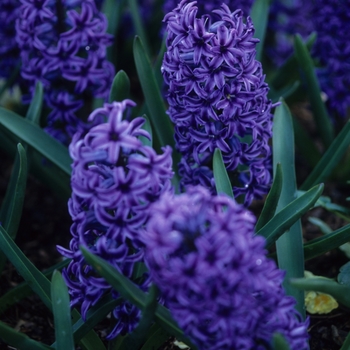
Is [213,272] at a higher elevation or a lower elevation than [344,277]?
higher

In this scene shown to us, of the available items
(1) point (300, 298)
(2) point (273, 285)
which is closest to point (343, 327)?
(1) point (300, 298)

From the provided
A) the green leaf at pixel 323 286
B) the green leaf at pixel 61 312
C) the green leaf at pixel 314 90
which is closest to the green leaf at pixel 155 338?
the green leaf at pixel 61 312

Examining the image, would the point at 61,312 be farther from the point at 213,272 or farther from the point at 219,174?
the point at 219,174

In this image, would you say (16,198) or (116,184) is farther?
(16,198)

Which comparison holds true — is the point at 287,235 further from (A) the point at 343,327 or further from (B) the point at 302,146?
(B) the point at 302,146

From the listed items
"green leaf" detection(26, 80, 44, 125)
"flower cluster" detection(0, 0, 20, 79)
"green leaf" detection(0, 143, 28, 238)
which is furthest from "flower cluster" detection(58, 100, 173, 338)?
"flower cluster" detection(0, 0, 20, 79)

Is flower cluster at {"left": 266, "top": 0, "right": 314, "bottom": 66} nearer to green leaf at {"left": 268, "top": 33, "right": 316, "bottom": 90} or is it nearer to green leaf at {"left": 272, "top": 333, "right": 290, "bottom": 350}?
green leaf at {"left": 268, "top": 33, "right": 316, "bottom": 90}

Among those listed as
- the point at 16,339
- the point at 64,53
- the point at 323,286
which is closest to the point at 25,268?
the point at 16,339
